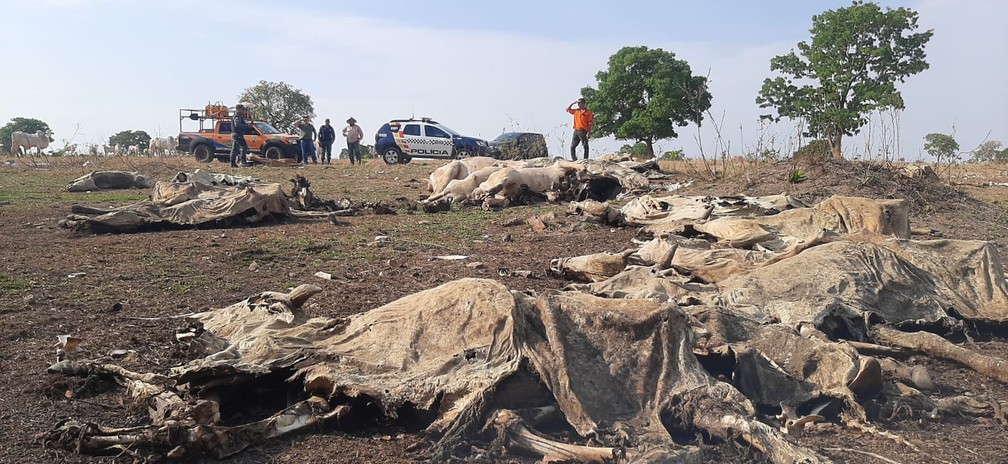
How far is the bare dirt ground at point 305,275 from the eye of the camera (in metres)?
3.26

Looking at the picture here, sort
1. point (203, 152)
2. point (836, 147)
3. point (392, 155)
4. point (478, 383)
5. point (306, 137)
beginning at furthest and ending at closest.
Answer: point (203, 152)
point (392, 155)
point (306, 137)
point (836, 147)
point (478, 383)

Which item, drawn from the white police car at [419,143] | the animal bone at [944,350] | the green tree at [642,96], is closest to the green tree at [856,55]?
the green tree at [642,96]

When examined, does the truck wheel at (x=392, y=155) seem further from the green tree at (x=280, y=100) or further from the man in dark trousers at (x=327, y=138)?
the green tree at (x=280, y=100)

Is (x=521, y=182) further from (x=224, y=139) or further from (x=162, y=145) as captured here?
(x=162, y=145)

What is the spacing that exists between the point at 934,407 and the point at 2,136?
49489 millimetres

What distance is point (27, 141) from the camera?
25797 mm

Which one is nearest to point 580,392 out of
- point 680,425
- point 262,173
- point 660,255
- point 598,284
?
point 680,425

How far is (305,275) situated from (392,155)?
1700 cm

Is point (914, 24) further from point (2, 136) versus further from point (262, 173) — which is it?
point (2, 136)

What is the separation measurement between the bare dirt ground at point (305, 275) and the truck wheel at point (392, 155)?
921cm

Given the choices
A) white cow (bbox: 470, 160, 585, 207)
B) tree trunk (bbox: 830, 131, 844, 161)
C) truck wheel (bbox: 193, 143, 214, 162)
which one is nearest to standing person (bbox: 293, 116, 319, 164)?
truck wheel (bbox: 193, 143, 214, 162)

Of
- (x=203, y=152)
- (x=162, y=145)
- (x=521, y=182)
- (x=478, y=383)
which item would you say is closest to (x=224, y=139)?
(x=203, y=152)

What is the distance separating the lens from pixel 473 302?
143 inches

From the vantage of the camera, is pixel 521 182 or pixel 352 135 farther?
pixel 352 135
